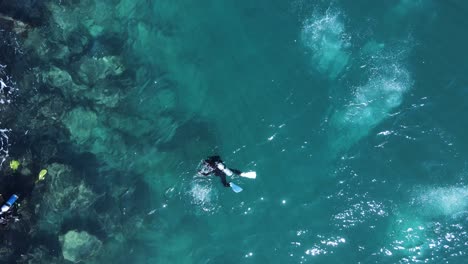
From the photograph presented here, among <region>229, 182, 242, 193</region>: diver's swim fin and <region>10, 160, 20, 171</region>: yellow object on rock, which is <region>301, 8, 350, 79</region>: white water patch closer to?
<region>229, 182, 242, 193</region>: diver's swim fin

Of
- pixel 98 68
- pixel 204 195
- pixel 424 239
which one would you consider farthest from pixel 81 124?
pixel 424 239

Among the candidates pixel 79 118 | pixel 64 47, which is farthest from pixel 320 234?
pixel 64 47

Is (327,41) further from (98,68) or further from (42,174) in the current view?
(42,174)

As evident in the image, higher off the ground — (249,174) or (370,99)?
(370,99)

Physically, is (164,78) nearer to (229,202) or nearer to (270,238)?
(229,202)

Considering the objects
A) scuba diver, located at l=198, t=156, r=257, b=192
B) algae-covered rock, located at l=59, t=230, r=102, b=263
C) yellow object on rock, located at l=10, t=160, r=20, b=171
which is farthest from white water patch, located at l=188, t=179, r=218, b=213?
yellow object on rock, located at l=10, t=160, r=20, b=171

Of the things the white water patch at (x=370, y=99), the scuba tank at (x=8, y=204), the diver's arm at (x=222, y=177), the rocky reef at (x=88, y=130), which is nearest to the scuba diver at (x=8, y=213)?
the scuba tank at (x=8, y=204)
